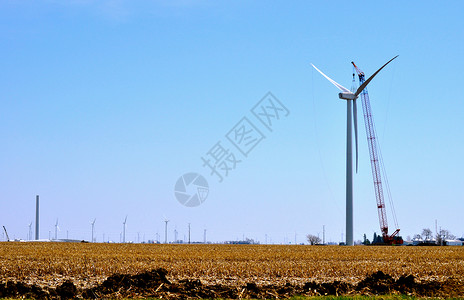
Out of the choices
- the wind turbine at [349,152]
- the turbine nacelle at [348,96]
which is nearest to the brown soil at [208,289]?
the wind turbine at [349,152]

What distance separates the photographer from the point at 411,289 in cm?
3189

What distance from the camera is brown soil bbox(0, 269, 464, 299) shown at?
1115 inches

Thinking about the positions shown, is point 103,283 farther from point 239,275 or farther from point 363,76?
point 363,76

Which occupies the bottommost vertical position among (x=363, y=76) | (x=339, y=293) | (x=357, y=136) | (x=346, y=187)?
(x=339, y=293)

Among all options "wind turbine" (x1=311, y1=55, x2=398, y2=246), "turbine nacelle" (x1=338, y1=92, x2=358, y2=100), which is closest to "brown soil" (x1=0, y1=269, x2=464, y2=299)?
"wind turbine" (x1=311, y1=55, x2=398, y2=246)

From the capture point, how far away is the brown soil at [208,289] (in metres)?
28.3

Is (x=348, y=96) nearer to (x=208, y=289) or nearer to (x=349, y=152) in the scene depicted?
(x=349, y=152)

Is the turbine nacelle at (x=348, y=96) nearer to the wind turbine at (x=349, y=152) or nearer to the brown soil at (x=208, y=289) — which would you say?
the wind turbine at (x=349, y=152)

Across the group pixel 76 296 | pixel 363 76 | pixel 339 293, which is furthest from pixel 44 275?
pixel 363 76

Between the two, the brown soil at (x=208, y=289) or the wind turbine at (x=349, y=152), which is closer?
the brown soil at (x=208, y=289)

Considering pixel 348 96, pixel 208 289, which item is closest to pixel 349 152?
pixel 348 96

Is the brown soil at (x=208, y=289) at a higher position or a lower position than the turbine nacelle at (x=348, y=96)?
lower

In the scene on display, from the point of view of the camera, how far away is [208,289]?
30.1 m

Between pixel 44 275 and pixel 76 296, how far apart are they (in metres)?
10.3
